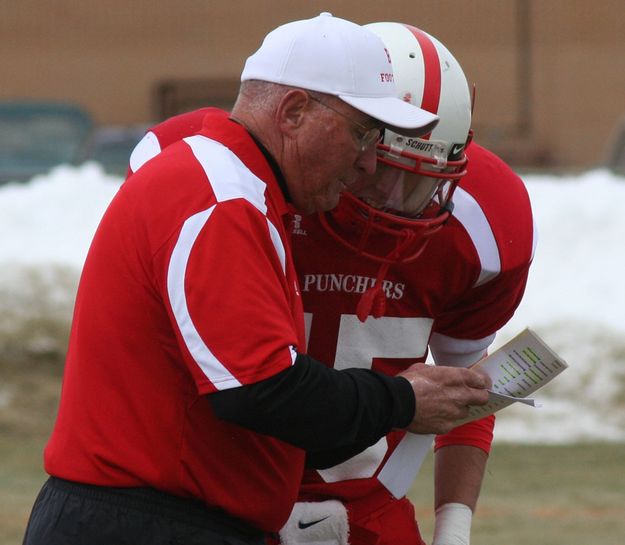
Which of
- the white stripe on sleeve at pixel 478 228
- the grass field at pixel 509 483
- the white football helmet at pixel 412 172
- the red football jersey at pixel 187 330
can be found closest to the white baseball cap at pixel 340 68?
the red football jersey at pixel 187 330

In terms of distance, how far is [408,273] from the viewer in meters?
3.33

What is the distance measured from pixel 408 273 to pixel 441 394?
1.85ft

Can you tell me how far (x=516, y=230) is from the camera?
11.1ft

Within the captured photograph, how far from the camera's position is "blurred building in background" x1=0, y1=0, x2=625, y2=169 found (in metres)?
20.3

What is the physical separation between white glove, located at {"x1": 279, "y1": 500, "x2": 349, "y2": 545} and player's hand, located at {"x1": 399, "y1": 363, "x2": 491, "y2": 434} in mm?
619

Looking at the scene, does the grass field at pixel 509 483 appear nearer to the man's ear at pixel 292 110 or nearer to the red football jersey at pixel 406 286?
the red football jersey at pixel 406 286

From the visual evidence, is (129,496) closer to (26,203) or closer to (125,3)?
(26,203)

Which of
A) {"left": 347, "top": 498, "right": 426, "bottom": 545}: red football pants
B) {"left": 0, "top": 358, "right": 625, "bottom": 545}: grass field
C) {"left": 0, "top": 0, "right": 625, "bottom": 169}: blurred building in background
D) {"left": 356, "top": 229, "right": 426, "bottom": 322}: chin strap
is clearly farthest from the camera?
{"left": 0, "top": 0, "right": 625, "bottom": 169}: blurred building in background

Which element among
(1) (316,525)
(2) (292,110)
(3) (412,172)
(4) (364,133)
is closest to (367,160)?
(4) (364,133)

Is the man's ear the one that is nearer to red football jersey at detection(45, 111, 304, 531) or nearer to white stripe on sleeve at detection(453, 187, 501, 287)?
red football jersey at detection(45, 111, 304, 531)

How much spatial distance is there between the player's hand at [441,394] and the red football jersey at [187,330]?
253 mm

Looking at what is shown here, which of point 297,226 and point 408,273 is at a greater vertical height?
point 297,226

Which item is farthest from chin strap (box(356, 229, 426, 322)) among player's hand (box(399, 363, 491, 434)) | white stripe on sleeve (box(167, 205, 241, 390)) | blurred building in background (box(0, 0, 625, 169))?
blurred building in background (box(0, 0, 625, 169))

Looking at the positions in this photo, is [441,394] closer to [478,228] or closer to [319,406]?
[319,406]
